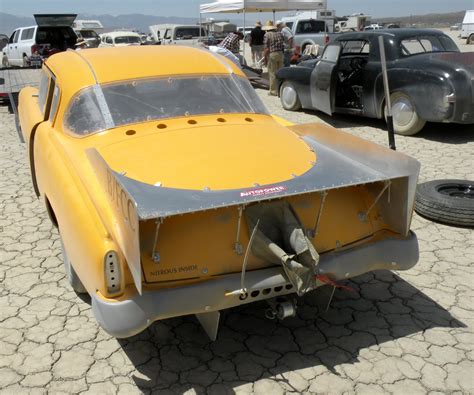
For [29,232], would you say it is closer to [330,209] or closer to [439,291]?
[330,209]

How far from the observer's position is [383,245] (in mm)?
3115

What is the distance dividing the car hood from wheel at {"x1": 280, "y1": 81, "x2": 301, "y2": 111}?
6.55 meters

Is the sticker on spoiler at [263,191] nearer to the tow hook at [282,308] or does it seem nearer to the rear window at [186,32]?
the tow hook at [282,308]

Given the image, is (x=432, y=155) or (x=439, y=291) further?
(x=432, y=155)

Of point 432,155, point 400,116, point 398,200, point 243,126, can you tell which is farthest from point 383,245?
point 400,116

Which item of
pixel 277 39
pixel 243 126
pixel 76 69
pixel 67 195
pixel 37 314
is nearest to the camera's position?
pixel 67 195

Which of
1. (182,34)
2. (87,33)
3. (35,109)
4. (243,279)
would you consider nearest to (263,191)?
(243,279)

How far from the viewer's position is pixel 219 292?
2.69 meters

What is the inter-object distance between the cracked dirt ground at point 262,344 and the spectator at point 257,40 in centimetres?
1481

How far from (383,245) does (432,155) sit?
14.8 ft

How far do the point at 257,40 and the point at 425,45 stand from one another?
1037 cm

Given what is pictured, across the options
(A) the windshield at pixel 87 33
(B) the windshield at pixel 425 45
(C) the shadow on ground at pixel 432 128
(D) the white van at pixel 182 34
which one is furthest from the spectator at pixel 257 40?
(A) the windshield at pixel 87 33

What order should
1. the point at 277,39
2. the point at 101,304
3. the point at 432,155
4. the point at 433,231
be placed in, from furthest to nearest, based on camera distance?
the point at 277,39 → the point at 432,155 → the point at 433,231 → the point at 101,304

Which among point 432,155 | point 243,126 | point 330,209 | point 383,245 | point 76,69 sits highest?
point 76,69
